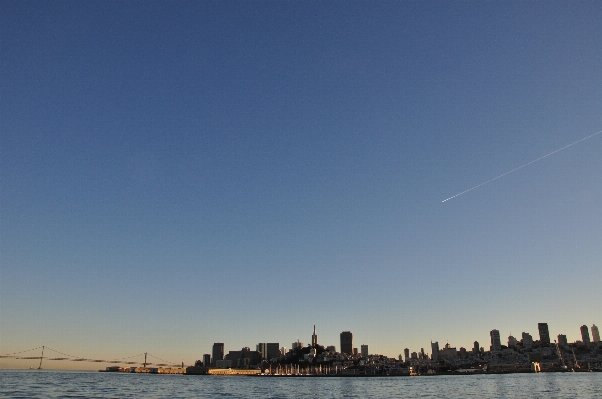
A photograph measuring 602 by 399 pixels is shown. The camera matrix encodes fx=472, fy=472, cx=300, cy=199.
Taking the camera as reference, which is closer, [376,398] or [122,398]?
[122,398]

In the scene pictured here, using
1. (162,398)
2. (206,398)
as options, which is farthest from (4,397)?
(206,398)

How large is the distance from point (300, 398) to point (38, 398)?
43.8 m

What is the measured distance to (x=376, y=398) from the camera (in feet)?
291

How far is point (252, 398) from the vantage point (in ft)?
284

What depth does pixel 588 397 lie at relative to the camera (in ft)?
262

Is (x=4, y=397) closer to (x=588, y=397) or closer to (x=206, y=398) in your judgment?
(x=206, y=398)

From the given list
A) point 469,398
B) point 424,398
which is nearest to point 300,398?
point 424,398

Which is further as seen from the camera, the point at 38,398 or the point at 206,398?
the point at 206,398

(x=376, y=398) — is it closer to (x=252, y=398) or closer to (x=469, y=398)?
(x=469, y=398)

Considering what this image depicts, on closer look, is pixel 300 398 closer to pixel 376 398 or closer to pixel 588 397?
pixel 376 398

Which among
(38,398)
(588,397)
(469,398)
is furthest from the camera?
(469,398)

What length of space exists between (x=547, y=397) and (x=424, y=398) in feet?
68.4

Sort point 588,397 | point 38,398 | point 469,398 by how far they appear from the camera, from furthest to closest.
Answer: point 469,398, point 588,397, point 38,398

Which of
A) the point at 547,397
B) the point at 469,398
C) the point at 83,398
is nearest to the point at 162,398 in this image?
the point at 83,398
